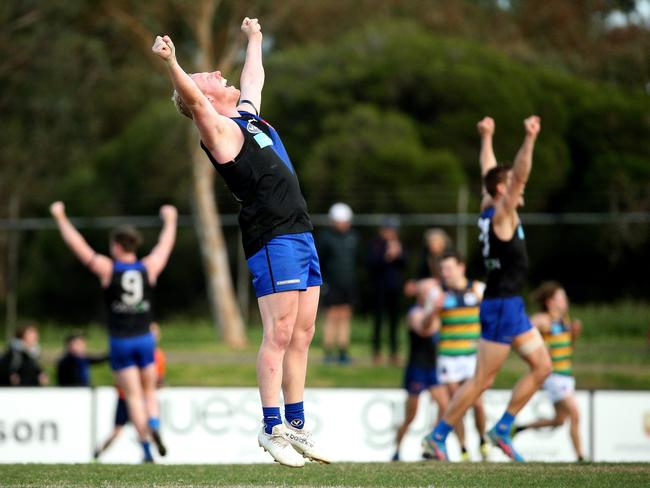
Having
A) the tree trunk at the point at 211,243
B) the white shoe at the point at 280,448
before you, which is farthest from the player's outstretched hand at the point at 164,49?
the tree trunk at the point at 211,243

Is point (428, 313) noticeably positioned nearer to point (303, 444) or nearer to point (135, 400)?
point (135, 400)

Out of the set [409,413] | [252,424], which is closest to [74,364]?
[252,424]

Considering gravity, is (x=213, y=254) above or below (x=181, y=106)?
below

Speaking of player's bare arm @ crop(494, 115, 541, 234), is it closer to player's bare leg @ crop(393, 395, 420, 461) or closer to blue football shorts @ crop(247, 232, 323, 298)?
blue football shorts @ crop(247, 232, 323, 298)

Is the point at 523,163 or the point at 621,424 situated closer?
the point at 523,163

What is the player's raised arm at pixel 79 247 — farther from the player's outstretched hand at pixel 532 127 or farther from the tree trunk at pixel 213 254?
the tree trunk at pixel 213 254

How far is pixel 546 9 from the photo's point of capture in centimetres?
4091

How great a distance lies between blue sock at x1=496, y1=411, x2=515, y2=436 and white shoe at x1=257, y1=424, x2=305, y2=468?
9.79ft

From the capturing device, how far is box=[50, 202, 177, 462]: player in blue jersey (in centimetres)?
1162

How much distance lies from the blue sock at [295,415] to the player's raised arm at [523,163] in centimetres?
261

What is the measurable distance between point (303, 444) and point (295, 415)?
19cm

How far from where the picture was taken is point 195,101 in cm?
673

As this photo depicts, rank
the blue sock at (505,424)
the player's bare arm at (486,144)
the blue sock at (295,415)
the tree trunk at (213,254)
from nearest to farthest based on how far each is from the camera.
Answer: the blue sock at (295,415) < the blue sock at (505,424) < the player's bare arm at (486,144) < the tree trunk at (213,254)

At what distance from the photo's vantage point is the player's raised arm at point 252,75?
7.62 m
